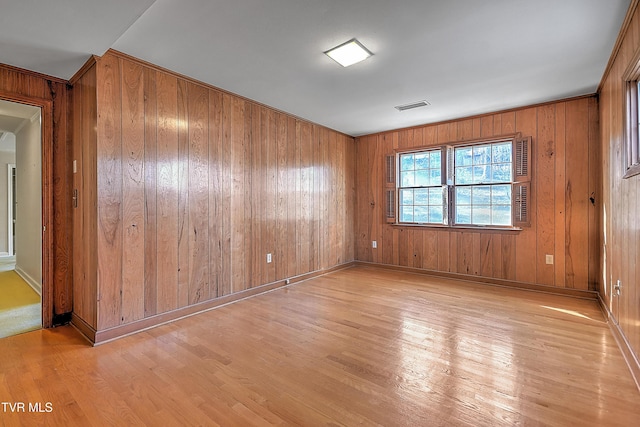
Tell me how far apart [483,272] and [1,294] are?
641 centimetres

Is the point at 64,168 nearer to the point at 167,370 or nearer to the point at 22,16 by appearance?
the point at 22,16

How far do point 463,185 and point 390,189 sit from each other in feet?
3.89

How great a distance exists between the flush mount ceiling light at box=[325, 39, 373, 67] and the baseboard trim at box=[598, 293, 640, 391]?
2873 millimetres

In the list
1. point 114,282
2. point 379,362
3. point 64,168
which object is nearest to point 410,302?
point 379,362

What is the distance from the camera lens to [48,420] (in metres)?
1.58

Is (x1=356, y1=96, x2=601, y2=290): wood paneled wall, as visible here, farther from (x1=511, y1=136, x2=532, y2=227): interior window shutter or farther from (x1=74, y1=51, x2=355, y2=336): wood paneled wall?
(x1=74, y1=51, x2=355, y2=336): wood paneled wall

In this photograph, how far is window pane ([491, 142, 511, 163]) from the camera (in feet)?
13.7

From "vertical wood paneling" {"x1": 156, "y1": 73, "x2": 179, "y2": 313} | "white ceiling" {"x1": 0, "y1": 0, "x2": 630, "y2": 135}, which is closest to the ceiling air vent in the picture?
"white ceiling" {"x1": 0, "y1": 0, "x2": 630, "y2": 135}

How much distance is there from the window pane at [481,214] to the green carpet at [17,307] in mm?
5257

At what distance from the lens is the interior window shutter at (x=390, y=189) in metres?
5.24

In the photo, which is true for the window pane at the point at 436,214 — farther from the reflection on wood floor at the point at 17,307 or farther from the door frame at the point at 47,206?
the reflection on wood floor at the point at 17,307

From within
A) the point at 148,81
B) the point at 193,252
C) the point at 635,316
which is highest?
the point at 148,81

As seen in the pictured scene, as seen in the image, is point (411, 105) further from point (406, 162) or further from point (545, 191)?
point (545, 191)

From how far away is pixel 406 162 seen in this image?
5.18 meters
